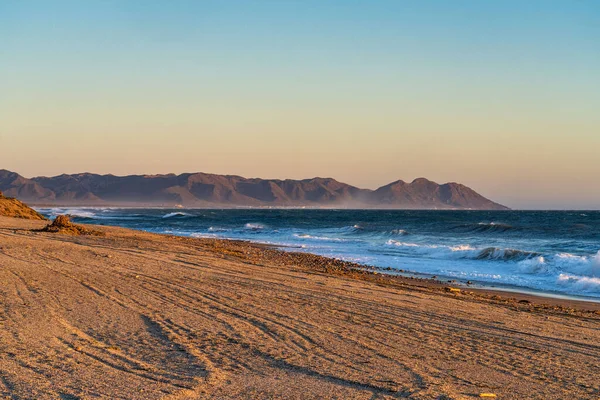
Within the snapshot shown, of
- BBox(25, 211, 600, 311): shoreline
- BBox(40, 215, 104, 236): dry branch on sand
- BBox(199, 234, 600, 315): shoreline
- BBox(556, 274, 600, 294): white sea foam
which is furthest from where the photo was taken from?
BBox(40, 215, 104, 236): dry branch on sand

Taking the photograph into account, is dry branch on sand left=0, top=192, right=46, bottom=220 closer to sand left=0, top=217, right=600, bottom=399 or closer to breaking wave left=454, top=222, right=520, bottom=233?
sand left=0, top=217, right=600, bottom=399

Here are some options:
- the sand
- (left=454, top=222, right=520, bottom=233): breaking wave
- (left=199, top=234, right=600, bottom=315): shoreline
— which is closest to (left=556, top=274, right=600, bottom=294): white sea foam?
(left=199, top=234, right=600, bottom=315): shoreline

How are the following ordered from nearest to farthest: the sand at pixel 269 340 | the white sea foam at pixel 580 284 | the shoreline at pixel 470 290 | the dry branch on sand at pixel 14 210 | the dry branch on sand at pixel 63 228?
the sand at pixel 269 340, the shoreline at pixel 470 290, the white sea foam at pixel 580 284, the dry branch on sand at pixel 63 228, the dry branch on sand at pixel 14 210

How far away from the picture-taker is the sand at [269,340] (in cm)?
553

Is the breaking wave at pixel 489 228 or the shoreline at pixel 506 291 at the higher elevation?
the breaking wave at pixel 489 228

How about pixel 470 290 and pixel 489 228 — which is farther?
pixel 489 228

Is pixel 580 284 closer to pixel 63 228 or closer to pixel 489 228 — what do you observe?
pixel 63 228

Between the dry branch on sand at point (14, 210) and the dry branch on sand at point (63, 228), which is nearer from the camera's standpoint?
the dry branch on sand at point (63, 228)

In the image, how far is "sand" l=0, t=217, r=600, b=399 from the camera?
18.1 ft

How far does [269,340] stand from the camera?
7297 mm

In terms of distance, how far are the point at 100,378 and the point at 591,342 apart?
6.47m

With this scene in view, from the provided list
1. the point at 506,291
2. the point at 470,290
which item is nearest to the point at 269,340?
the point at 470,290

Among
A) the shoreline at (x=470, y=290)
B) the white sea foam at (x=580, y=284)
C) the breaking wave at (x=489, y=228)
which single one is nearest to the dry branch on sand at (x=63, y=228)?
the shoreline at (x=470, y=290)

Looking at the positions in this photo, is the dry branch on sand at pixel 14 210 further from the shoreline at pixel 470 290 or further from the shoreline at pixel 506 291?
the shoreline at pixel 506 291
